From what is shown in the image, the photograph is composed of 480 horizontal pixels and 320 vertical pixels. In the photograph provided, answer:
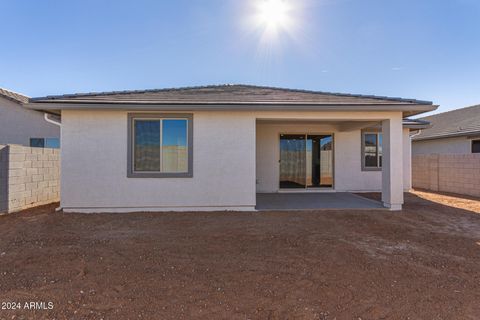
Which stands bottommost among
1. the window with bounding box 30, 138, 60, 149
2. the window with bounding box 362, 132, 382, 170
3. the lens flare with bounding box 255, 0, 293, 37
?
the window with bounding box 362, 132, 382, 170

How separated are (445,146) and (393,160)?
38.4ft

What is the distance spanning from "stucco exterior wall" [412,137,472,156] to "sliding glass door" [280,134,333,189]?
31.2 ft

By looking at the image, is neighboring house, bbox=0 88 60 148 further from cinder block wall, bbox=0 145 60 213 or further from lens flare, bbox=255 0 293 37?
lens flare, bbox=255 0 293 37

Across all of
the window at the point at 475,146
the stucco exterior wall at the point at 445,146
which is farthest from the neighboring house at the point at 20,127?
the window at the point at 475,146

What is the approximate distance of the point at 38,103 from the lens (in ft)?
20.2

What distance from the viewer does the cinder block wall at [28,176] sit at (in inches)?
260

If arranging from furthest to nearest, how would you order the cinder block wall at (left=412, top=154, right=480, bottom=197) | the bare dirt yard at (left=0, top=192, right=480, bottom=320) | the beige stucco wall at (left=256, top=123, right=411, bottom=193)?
the beige stucco wall at (left=256, top=123, right=411, bottom=193)
the cinder block wall at (left=412, top=154, right=480, bottom=197)
the bare dirt yard at (left=0, top=192, right=480, bottom=320)

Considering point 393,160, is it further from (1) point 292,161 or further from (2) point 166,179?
(2) point 166,179

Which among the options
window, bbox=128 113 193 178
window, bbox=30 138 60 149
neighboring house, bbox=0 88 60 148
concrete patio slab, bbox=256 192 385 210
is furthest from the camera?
window, bbox=30 138 60 149

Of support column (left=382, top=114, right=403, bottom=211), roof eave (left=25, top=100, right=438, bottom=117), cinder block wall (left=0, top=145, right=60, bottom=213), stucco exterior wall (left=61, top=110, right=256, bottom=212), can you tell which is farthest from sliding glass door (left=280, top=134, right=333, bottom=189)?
cinder block wall (left=0, top=145, right=60, bottom=213)

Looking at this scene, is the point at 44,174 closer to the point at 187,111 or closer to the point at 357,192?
the point at 187,111

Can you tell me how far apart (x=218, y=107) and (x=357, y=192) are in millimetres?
6910

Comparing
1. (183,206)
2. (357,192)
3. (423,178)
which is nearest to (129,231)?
(183,206)

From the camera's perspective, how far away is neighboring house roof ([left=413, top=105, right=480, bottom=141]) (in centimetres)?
1383
